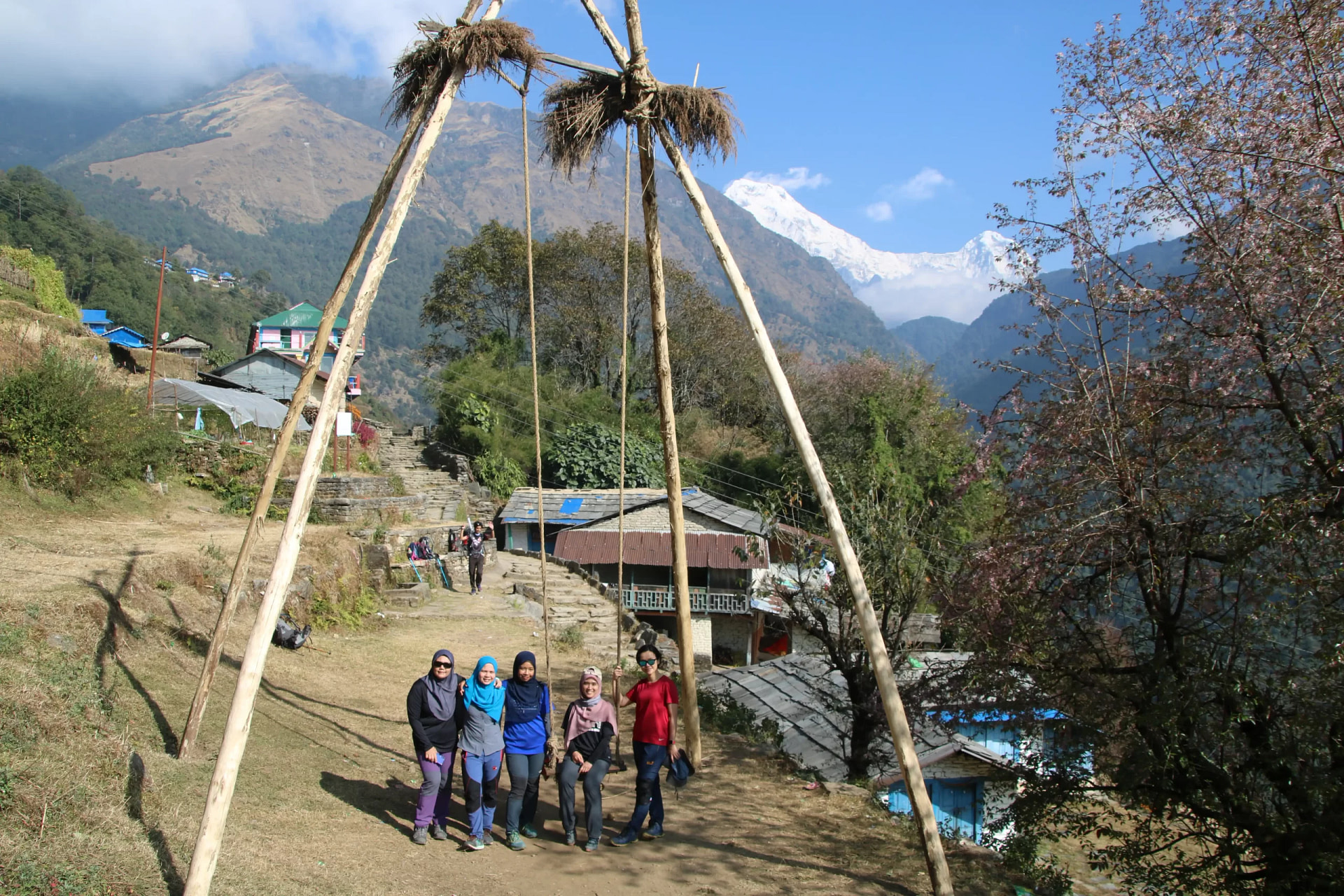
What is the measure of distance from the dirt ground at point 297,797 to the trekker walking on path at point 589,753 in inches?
8.8

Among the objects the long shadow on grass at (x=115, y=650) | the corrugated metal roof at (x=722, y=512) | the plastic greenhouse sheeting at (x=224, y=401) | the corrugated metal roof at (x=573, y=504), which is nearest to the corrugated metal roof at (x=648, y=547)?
the corrugated metal roof at (x=722, y=512)

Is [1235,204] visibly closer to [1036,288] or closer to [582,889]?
[1036,288]

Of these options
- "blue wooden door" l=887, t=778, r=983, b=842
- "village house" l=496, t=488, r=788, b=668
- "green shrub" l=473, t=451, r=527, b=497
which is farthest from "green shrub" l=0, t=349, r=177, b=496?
"green shrub" l=473, t=451, r=527, b=497

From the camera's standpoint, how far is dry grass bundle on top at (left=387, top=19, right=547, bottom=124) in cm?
648

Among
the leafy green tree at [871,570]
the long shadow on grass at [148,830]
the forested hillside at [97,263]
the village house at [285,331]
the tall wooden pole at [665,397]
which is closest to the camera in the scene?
the long shadow on grass at [148,830]

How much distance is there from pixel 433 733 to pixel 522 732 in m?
Result: 0.58

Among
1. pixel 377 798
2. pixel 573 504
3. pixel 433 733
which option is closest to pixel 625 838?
pixel 433 733

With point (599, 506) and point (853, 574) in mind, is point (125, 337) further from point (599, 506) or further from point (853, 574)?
point (853, 574)

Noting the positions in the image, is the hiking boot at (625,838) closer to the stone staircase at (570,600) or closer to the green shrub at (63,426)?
the stone staircase at (570,600)

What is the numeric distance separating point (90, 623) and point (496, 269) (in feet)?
120

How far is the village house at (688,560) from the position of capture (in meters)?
28.5

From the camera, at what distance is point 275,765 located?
6793mm

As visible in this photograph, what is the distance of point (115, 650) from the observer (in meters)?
7.48

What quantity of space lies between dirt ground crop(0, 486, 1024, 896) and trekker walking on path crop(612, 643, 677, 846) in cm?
24
